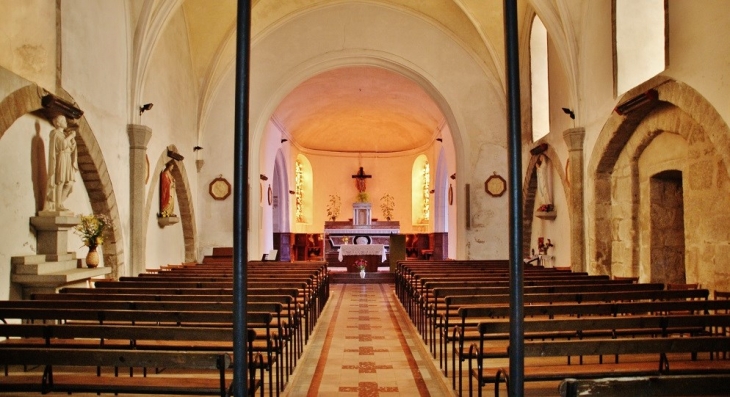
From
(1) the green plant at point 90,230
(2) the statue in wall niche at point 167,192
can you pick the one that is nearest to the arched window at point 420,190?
(2) the statue in wall niche at point 167,192

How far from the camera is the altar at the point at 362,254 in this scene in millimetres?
16922

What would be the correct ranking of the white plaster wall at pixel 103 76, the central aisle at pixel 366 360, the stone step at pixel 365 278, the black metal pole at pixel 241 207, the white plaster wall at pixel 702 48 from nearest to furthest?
the black metal pole at pixel 241 207 < the central aisle at pixel 366 360 < the white plaster wall at pixel 702 48 < the white plaster wall at pixel 103 76 < the stone step at pixel 365 278

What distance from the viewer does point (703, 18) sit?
6.94 m

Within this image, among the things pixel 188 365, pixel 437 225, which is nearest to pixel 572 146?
pixel 188 365

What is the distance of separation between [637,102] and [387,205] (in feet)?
57.1

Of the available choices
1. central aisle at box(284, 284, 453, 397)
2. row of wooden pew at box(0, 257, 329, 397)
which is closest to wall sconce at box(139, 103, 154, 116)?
row of wooden pew at box(0, 257, 329, 397)

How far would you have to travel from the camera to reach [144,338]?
3.81 m

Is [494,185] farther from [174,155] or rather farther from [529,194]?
[174,155]

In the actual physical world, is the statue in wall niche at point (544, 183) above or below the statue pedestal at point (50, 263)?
above

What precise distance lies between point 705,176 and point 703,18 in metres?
1.87

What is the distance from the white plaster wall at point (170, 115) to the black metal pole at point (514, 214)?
410 inches

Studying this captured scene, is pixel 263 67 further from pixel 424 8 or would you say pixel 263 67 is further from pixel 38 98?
pixel 38 98

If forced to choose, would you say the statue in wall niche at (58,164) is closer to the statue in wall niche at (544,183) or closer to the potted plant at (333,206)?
the statue in wall niche at (544,183)

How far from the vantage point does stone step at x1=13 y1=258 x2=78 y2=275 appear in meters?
7.03
